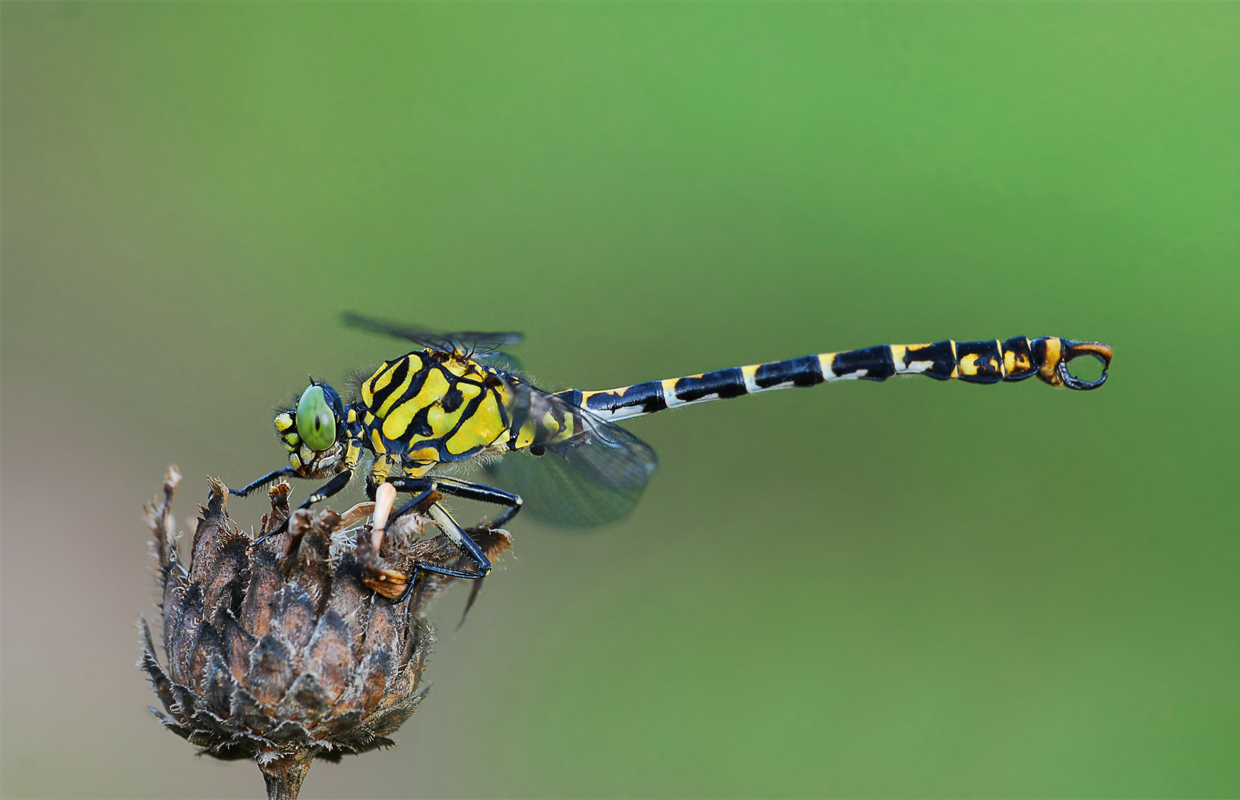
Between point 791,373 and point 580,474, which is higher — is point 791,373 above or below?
above

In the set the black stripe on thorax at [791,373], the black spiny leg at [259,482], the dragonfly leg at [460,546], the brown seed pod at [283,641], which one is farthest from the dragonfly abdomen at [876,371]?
the brown seed pod at [283,641]

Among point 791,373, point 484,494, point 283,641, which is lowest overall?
point 283,641

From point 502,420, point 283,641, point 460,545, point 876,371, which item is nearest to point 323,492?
point 460,545

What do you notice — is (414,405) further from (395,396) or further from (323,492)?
(323,492)

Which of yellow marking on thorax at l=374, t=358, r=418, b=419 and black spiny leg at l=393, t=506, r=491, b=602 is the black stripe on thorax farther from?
black spiny leg at l=393, t=506, r=491, b=602

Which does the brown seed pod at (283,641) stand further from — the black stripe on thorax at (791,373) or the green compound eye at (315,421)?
the black stripe on thorax at (791,373)

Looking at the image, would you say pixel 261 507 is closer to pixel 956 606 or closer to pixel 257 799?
pixel 257 799
